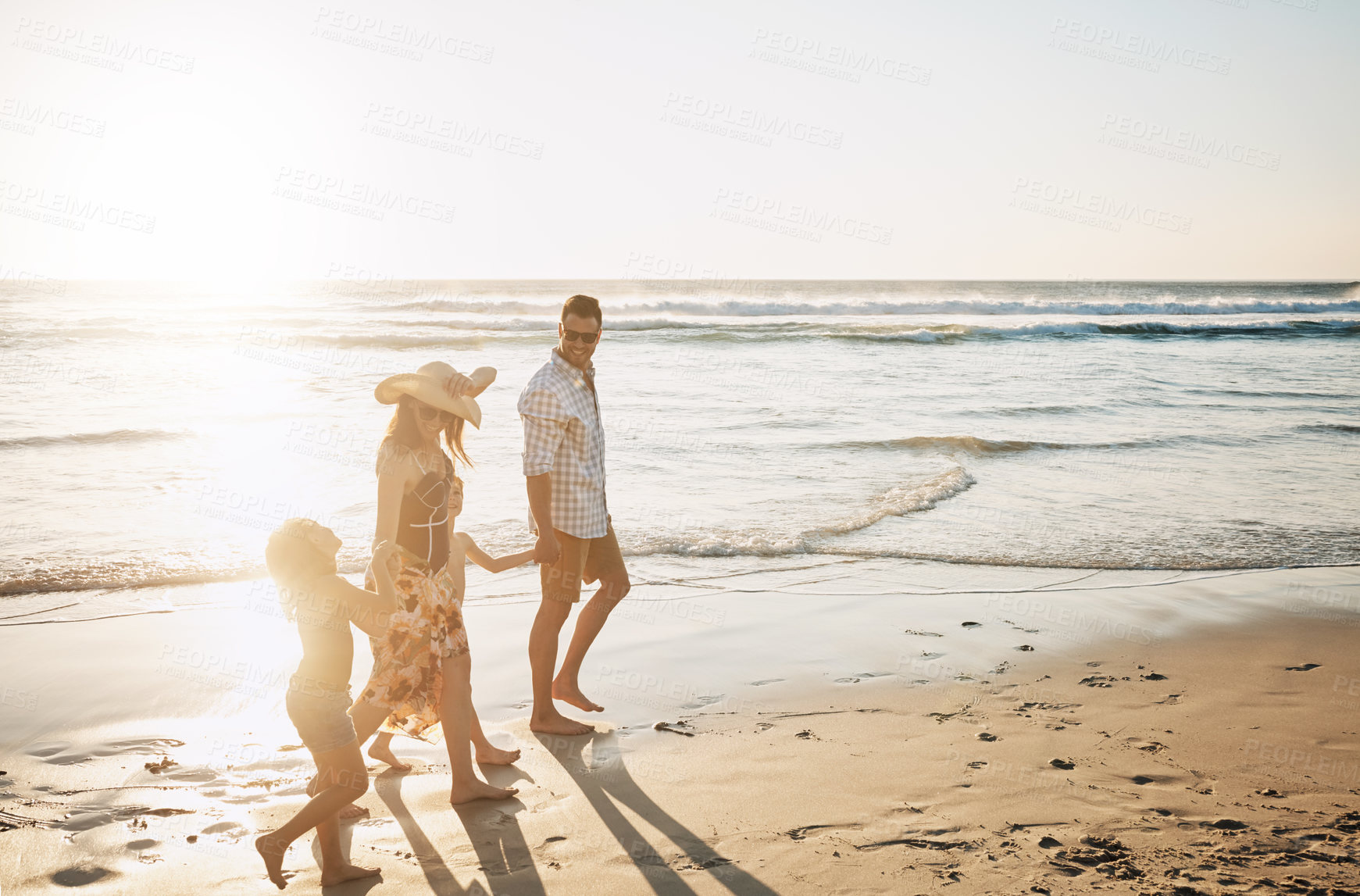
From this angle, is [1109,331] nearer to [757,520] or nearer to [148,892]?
[757,520]

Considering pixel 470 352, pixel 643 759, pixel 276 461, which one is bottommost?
pixel 643 759

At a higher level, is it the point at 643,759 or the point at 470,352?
the point at 470,352

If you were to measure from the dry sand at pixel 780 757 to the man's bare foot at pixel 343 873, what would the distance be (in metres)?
0.03

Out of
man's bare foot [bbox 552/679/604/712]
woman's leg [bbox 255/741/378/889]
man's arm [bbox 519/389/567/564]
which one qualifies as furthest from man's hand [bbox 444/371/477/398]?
man's bare foot [bbox 552/679/604/712]

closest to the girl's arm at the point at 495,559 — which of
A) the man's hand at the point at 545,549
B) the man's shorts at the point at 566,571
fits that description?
the man's hand at the point at 545,549

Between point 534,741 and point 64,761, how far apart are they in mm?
2029

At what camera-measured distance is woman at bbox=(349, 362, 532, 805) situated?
3322 mm

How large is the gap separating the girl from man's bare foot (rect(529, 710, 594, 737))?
1207mm

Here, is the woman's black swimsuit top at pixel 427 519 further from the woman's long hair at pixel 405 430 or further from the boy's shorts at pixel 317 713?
the boy's shorts at pixel 317 713

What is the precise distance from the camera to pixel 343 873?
2.88m

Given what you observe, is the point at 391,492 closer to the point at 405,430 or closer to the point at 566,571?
the point at 405,430

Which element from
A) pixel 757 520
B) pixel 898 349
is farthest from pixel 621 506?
pixel 898 349

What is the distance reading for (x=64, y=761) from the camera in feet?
12.4

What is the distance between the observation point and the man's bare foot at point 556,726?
4055 millimetres
